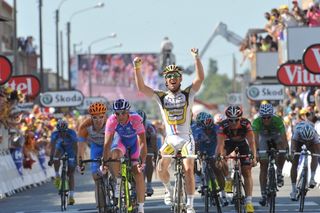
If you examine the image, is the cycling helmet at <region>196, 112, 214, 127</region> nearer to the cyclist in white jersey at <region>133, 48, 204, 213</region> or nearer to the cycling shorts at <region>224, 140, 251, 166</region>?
the cycling shorts at <region>224, 140, 251, 166</region>

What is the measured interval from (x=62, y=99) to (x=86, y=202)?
85.4ft

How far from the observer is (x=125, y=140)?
1781 cm

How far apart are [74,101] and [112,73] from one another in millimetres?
55435

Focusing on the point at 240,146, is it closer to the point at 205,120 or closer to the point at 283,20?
the point at 205,120

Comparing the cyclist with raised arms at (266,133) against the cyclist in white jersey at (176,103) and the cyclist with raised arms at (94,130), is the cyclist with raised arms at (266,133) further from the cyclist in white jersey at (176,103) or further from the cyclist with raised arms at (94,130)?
the cyclist in white jersey at (176,103)

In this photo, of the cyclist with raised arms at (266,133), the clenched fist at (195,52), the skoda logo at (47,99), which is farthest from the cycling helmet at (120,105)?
the skoda logo at (47,99)

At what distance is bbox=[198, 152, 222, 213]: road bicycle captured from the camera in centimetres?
2016

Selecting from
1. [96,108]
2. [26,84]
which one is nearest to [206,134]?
[96,108]

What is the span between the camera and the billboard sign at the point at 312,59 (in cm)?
2648

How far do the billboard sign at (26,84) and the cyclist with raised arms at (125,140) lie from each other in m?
22.0

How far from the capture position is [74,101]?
50438 millimetres

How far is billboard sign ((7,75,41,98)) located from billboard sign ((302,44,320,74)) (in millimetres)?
14936

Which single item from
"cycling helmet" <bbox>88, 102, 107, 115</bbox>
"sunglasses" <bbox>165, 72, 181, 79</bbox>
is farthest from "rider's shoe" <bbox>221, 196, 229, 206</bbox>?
"sunglasses" <bbox>165, 72, 181, 79</bbox>

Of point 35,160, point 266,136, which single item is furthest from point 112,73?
point 266,136
